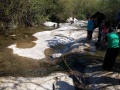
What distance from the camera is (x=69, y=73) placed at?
341 inches

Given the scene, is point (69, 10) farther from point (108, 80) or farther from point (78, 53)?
point (108, 80)

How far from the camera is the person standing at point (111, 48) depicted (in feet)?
25.6

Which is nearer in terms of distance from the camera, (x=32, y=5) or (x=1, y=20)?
(x=1, y=20)

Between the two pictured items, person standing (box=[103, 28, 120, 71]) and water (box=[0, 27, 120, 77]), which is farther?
water (box=[0, 27, 120, 77])

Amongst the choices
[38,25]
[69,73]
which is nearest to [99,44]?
[69,73]

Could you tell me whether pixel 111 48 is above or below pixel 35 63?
above

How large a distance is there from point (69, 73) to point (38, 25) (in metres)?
16.5

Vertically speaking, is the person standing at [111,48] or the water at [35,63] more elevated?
the person standing at [111,48]

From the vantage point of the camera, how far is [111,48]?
8.01 m

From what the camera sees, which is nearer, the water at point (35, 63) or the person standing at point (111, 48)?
the person standing at point (111, 48)

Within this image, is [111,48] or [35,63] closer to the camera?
[111,48]

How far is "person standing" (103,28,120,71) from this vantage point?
7816mm

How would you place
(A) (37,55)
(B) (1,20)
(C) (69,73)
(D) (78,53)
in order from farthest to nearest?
(B) (1,20) → (A) (37,55) → (D) (78,53) → (C) (69,73)

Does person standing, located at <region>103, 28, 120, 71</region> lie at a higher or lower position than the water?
higher
